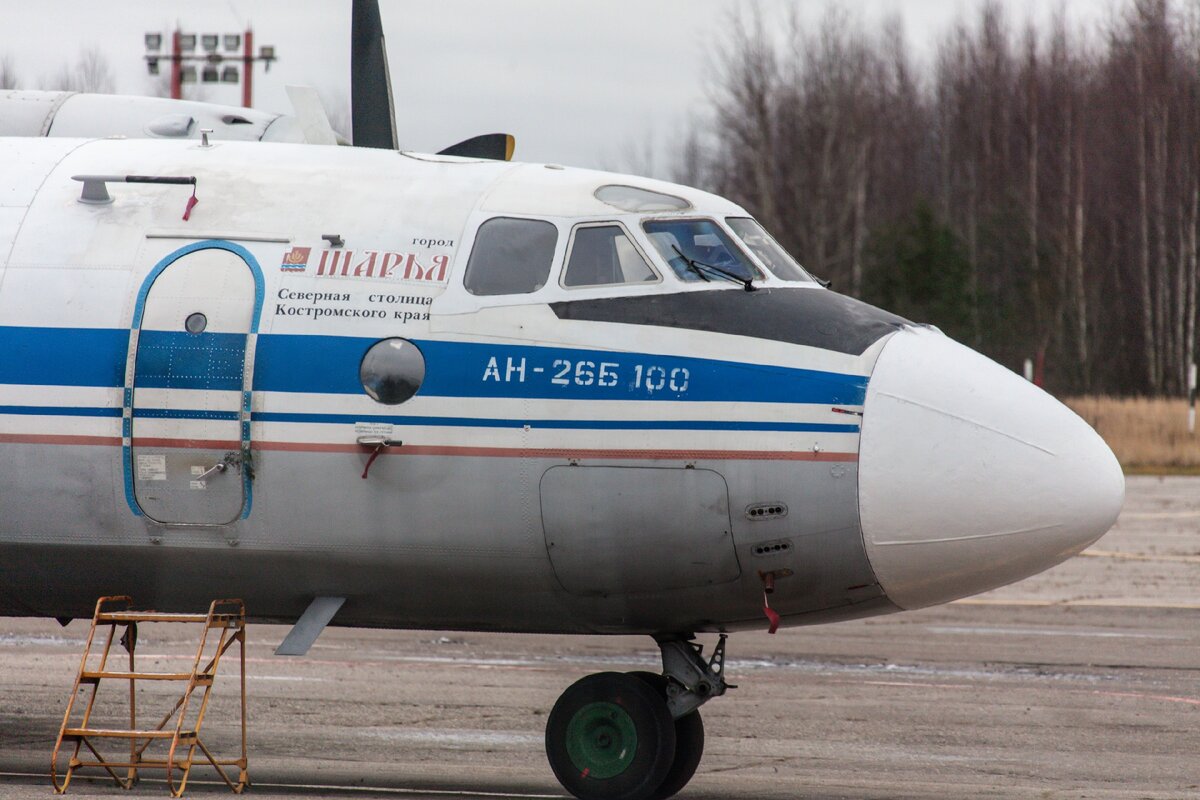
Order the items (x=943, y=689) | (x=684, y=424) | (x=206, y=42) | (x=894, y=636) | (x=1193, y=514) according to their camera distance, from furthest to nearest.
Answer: (x=206, y=42)
(x=1193, y=514)
(x=894, y=636)
(x=943, y=689)
(x=684, y=424)

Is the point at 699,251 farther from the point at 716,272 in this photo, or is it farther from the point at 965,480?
the point at 965,480

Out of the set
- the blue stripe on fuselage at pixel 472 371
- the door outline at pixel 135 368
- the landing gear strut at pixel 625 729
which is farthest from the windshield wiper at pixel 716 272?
the door outline at pixel 135 368

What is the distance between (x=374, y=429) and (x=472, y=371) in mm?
591

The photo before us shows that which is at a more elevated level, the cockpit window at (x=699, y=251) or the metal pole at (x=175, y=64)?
the metal pole at (x=175, y=64)

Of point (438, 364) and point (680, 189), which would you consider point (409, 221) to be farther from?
point (680, 189)

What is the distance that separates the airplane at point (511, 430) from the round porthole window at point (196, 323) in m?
0.03

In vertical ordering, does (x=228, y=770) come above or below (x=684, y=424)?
below

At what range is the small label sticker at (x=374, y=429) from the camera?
28.4ft

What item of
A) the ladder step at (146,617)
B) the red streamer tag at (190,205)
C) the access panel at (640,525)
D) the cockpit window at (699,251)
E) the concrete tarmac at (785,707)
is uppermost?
the red streamer tag at (190,205)

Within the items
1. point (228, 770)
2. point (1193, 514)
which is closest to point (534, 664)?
point (228, 770)

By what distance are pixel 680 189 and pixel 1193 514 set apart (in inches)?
781

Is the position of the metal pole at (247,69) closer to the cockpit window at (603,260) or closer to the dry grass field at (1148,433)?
the dry grass field at (1148,433)

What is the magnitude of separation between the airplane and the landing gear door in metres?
0.02

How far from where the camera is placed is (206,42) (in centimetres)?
3522
